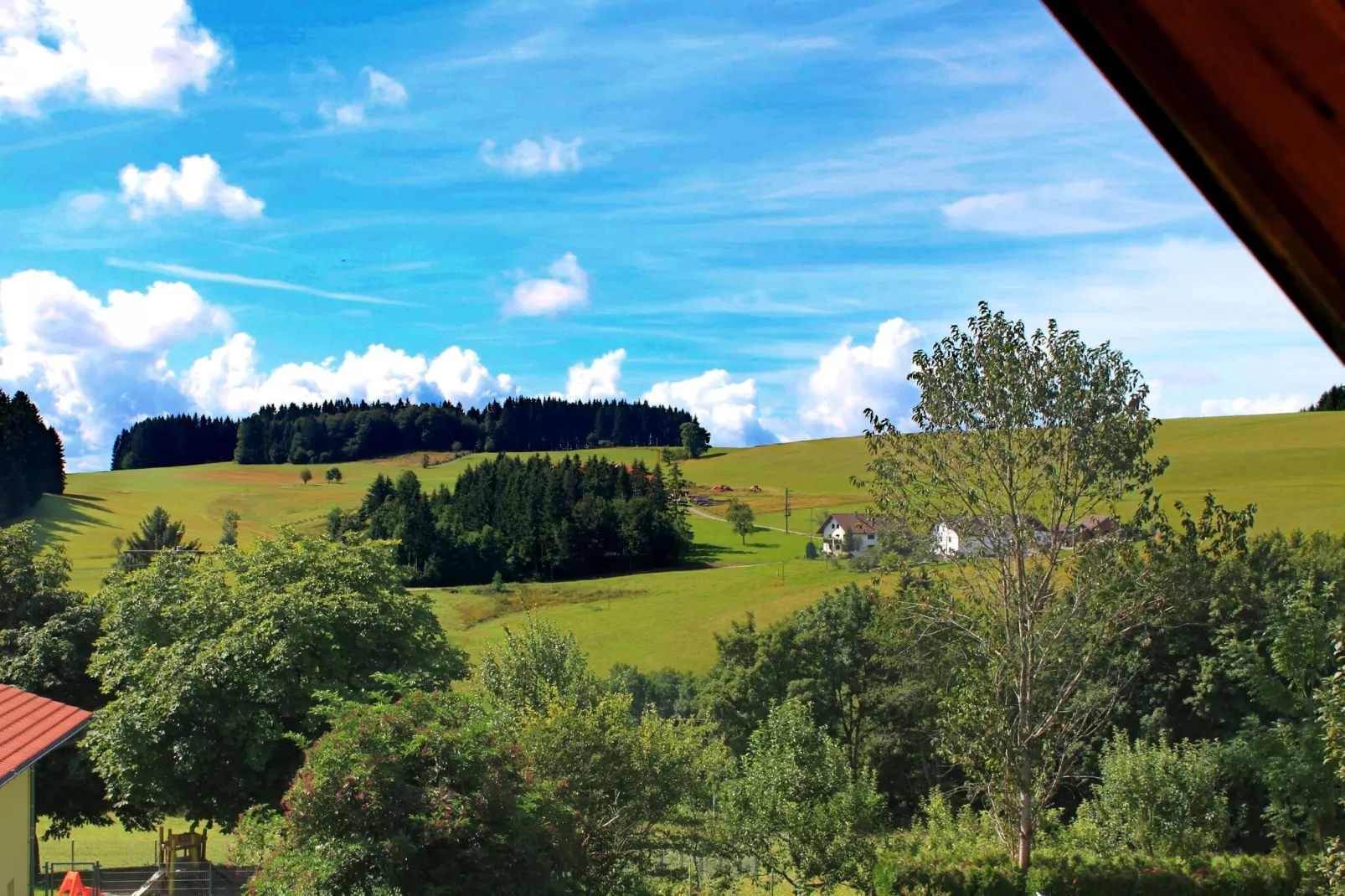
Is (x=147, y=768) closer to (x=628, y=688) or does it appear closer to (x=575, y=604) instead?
(x=628, y=688)

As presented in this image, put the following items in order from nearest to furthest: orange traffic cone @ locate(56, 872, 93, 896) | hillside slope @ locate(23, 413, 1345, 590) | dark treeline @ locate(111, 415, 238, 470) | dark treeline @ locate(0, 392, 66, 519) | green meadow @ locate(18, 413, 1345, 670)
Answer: orange traffic cone @ locate(56, 872, 93, 896) → green meadow @ locate(18, 413, 1345, 670) → hillside slope @ locate(23, 413, 1345, 590) → dark treeline @ locate(0, 392, 66, 519) → dark treeline @ locate(111, 415, 238, 470)

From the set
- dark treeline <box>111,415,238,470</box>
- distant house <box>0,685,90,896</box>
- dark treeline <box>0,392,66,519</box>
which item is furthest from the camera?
dark treeline <box>111,415,238,470</box>

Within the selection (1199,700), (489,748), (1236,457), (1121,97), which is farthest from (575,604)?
(1121,97)

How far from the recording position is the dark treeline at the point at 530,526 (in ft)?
275

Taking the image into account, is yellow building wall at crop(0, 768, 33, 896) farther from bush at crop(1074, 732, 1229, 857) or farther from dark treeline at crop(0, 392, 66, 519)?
dark treeline at crop(0, 392, 66, 519)

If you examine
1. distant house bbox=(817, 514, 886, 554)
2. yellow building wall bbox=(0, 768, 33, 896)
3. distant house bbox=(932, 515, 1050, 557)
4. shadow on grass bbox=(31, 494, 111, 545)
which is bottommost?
yellow building wall bbox=(0, 768, 33, 896)

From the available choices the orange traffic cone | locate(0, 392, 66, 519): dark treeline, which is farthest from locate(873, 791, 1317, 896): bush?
locate(0, 392, 66, 519): dark treeline

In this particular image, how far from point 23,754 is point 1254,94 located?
19.9 m

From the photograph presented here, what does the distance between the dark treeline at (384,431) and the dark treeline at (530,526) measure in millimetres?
59445

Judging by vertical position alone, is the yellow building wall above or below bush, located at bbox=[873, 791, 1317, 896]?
above

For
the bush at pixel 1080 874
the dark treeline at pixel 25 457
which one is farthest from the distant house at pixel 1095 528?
the dark treeline at pixel 25 457

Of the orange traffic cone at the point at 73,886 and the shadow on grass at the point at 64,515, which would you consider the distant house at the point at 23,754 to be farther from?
the shadow on grass at the point at 64,515

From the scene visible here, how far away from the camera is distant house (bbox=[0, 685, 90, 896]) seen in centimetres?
1642

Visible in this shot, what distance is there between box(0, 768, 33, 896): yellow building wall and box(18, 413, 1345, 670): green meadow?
24375mm
